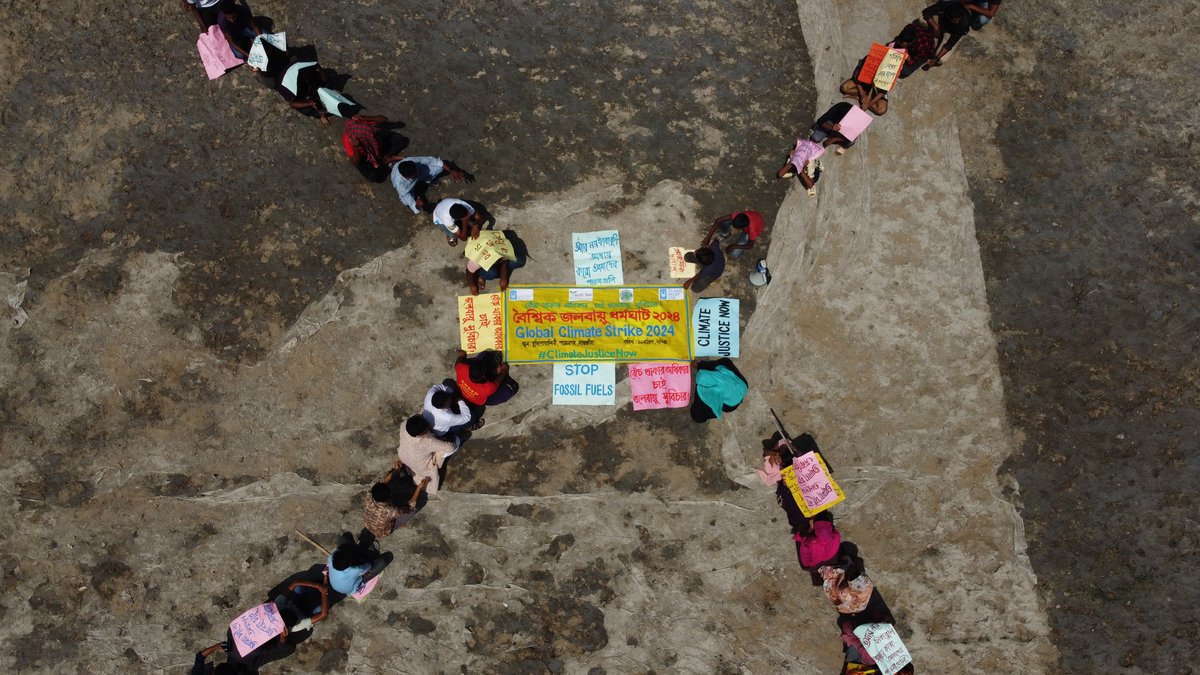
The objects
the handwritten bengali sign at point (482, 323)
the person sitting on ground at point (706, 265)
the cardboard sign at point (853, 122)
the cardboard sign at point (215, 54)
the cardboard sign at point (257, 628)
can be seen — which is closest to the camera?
the cardboard sign at point (257, 628)

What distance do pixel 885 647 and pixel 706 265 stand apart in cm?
501

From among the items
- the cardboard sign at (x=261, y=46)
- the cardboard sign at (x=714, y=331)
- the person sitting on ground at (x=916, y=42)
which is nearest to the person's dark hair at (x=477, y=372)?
the cardboard sign at (x=714, y=331)

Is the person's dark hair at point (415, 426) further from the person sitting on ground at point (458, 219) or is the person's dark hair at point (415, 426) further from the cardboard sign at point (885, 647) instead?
the cardboard sign at point (885, 647)

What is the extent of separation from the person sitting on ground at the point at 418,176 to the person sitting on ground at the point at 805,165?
4.07m

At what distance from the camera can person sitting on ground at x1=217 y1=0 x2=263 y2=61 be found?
855 centimetres

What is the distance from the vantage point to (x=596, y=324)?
336 inches

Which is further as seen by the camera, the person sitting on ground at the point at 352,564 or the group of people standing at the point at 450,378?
the group of people standing at the point at 450,378

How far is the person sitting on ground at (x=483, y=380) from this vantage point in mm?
7863

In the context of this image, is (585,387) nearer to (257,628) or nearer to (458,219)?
(458,219)

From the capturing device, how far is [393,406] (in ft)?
27.8

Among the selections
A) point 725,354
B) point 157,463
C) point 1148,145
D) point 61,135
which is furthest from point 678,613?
point 61,135

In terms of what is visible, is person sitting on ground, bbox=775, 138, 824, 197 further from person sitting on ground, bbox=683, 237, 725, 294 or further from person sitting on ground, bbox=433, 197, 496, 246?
person sitting on ground, bbox=433, 197, 496, 246

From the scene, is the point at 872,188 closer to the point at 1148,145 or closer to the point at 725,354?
the point at 725,354

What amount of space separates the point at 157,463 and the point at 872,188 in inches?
383
